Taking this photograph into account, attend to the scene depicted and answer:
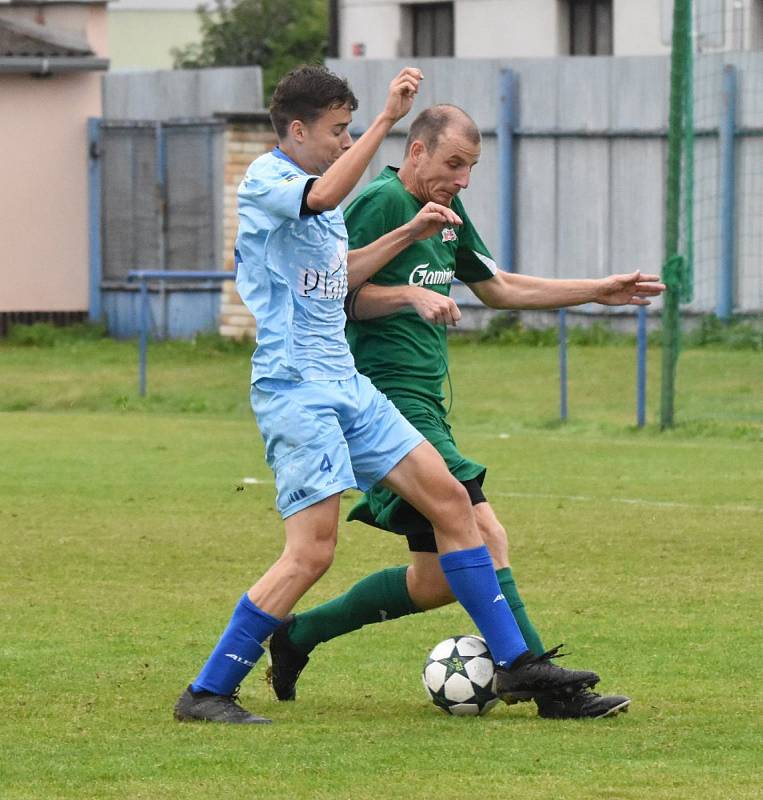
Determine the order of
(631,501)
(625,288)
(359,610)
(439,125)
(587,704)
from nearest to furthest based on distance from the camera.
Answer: (587,704) → (439,125) → (359,610) → (625,288) → (631,501)

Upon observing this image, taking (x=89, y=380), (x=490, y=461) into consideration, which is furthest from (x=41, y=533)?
(x=89, y=380)

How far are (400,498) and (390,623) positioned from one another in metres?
2.05

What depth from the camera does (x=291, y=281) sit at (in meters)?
6.49

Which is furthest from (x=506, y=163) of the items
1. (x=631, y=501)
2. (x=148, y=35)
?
(x=148, y=35)

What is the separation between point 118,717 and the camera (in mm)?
6645

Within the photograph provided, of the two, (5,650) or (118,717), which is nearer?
(118,717)

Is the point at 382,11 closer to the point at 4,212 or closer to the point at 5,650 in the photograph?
the point at 4,212

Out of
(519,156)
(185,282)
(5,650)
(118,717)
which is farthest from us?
(185,282)

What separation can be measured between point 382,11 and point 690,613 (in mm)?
25028

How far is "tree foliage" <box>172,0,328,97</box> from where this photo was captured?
39.3 metres

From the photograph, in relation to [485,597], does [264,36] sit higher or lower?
higher

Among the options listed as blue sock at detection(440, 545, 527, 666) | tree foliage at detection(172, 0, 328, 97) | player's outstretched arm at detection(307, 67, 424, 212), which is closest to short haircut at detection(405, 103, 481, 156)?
player's outstretched arm at detection(307, 67, 424, 212)

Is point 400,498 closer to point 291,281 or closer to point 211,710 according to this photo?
point 291,281

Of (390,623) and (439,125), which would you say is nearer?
(439,125)
